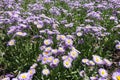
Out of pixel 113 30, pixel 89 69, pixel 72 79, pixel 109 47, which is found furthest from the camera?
pixel 113 30

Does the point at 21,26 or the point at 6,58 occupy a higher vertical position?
the point at 21,26

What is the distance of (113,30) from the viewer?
20.0ft

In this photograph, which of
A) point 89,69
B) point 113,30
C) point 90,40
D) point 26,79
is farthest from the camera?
point 113,30

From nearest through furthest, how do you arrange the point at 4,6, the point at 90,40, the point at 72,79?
the point at 72,79 < the point at 90,40 < the point at 4,6

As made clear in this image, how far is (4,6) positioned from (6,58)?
2.90 metres

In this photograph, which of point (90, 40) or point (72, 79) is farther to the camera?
point (90, 40)

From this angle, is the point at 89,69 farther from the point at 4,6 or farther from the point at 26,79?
the point at 4,6

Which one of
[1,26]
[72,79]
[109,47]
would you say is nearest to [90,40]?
[109,47]

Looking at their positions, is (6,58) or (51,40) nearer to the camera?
(51,40)

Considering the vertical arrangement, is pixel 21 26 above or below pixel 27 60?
above

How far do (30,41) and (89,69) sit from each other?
62.9 inches

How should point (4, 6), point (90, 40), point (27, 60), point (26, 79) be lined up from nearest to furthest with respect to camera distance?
point (26, 79)
point (27, 60)
point (90, 40)
point (4, 6)

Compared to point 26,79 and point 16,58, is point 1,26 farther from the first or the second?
point 26,79

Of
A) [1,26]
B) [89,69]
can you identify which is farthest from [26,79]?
[1,26]
